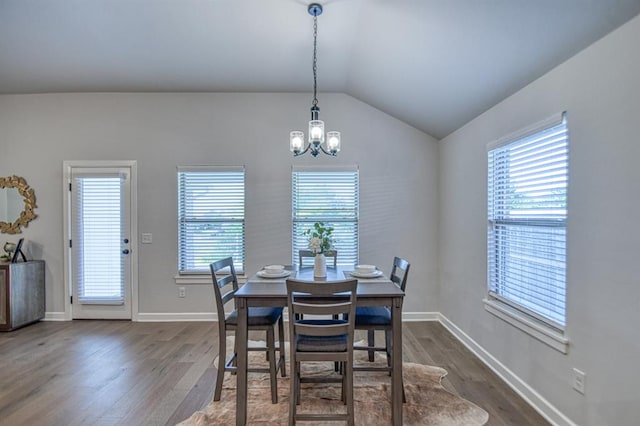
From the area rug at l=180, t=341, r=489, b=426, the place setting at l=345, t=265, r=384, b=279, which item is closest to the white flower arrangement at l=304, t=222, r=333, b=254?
the place setting at l=345, t=265, r=384, b=279

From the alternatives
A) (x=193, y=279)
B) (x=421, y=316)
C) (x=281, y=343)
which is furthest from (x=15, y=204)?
(x=421, y=316)

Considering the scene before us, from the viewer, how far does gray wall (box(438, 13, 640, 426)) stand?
1.70m

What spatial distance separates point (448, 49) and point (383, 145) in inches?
72.7

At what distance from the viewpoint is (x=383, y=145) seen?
4461mm

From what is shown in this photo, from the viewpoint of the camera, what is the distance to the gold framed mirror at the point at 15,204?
446 cm

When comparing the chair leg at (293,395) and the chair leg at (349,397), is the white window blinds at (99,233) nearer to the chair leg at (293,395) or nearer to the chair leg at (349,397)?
the chair leg at (293,395)

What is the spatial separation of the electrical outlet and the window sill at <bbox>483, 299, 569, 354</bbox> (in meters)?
0.13

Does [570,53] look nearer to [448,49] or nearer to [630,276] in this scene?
[448,49]

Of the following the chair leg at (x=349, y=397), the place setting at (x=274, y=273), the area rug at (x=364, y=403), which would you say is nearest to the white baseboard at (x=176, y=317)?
the area rug at (x=364, y=403)

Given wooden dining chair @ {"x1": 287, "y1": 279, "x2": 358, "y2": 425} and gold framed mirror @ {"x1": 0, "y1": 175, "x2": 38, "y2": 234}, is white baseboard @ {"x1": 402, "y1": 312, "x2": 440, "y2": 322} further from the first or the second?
gold framed mirror @ {"x1": 0, "y1": 175, "x2": 38, "y2": 234}

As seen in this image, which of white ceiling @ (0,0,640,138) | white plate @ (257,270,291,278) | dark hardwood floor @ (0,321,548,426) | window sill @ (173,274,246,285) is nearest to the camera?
white ceiling @ (0,0,640,138)

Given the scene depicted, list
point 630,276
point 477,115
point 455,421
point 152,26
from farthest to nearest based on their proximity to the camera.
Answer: point 477,115
point 152,26
point 455,421
point 630,276

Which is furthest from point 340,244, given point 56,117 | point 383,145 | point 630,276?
point 56,117

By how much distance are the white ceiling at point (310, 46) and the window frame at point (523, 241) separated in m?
0.40
